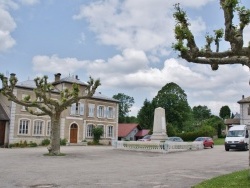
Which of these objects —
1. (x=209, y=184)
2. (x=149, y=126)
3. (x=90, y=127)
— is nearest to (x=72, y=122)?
(x=90, y=127)

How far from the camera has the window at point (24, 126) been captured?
39.8 meters

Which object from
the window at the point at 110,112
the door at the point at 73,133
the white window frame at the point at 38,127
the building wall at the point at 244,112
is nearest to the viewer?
the white window frame at the point at 38,127

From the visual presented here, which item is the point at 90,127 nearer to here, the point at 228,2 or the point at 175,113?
the point at 175,113

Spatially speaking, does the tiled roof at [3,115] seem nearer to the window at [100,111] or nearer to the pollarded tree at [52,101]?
the window at [100,111]

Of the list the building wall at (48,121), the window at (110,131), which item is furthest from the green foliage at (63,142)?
the window at (110,131)

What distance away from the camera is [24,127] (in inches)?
1583

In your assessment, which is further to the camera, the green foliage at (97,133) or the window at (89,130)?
the window at (89,130)

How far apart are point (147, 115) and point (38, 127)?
30945 mm

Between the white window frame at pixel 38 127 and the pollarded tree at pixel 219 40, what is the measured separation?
108ft

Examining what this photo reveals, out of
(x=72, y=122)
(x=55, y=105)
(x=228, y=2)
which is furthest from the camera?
(x=72, y=122)

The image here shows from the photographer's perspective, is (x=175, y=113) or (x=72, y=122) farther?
(x=175, y=113)

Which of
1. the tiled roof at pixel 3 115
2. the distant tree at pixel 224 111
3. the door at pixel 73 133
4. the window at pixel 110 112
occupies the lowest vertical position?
the door at pixel 73 133

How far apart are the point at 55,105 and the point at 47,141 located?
19.1 meters

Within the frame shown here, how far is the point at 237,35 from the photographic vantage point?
33.8 ft
